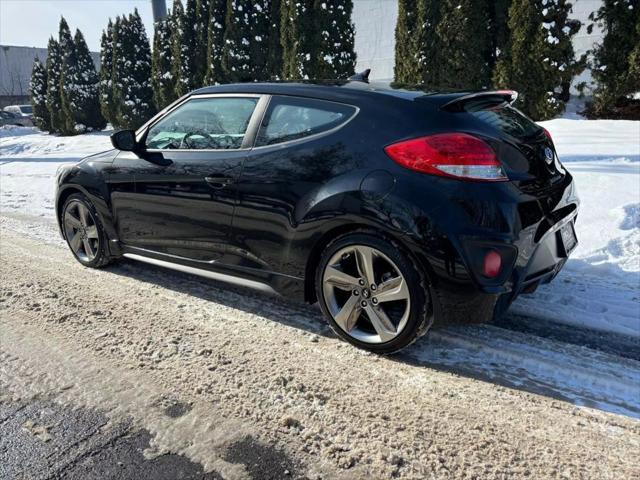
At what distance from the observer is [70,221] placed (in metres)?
4.72

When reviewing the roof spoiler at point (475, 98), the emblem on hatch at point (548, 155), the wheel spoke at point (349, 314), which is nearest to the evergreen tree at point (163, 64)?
the roof spoiler at point (475, 98)

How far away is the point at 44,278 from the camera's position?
4.41 meters

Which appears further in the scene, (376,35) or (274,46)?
(376,35)

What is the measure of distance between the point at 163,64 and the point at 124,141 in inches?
607

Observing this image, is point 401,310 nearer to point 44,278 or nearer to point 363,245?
point 363,245

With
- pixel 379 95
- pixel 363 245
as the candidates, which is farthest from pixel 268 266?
pixel 379 95

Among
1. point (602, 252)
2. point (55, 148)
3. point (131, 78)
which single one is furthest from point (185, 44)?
point (602, 252)

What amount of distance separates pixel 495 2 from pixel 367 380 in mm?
10342

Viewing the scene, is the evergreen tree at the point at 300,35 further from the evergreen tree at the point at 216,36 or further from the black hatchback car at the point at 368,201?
the black hatchback car at the point at 368,201

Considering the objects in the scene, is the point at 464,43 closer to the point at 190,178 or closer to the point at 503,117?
the point at 503,117

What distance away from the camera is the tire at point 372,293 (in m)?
2.78

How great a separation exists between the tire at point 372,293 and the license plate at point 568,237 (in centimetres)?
98

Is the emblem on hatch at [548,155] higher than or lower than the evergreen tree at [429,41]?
lower

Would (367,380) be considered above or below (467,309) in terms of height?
below
